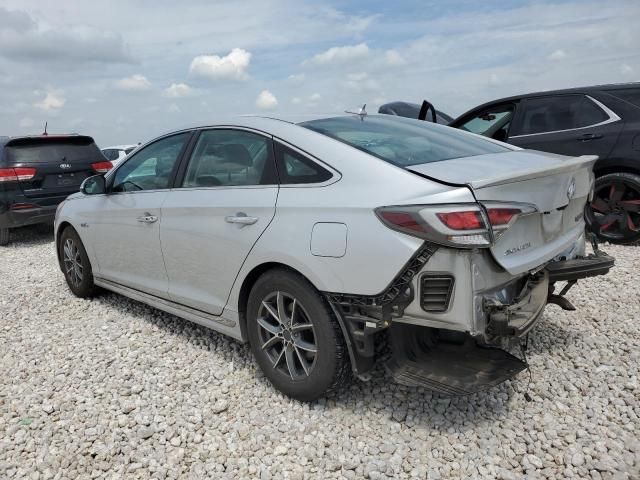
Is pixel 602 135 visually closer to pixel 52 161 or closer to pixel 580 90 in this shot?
pixel 580 90

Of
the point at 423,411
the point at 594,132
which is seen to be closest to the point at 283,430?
the point at 423,411

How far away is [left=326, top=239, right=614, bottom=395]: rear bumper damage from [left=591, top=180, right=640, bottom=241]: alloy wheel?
3.36 m

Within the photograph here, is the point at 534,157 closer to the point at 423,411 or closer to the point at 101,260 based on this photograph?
the point at 423,411

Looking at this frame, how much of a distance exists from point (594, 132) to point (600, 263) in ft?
11.1

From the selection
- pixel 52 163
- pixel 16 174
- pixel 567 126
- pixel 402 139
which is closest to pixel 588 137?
pixel 567 126

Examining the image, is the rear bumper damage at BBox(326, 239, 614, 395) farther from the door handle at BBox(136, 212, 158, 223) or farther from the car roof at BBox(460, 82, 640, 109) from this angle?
the car roof at BBox(460, 82, 640, 109)

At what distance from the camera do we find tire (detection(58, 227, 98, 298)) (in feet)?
15.6

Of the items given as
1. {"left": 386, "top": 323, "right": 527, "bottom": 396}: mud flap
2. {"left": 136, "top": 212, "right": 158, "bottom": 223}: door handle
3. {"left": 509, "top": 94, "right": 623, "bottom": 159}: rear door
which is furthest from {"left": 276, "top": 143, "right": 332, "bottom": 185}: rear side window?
{"left": 509, "top": 94, "right": 623, "bottom": 159}: rear door

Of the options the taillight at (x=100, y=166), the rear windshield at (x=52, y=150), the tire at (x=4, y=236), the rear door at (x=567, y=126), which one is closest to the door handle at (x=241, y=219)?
the rear door at (x=567, y=126)

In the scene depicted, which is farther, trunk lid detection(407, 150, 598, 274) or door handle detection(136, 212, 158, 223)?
door handle detection(136, 212, 158, 223)

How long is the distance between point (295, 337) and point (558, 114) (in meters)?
4.75

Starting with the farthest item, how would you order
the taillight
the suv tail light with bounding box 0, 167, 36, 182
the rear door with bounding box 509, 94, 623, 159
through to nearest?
the taillight
the suv tail light with bounding box 0, 167, 36, 182
the rear door with bounding box 509, 94, 623, 159

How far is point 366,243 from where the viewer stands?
2.38m

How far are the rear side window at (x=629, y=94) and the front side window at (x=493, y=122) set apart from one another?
1133 millimetres
